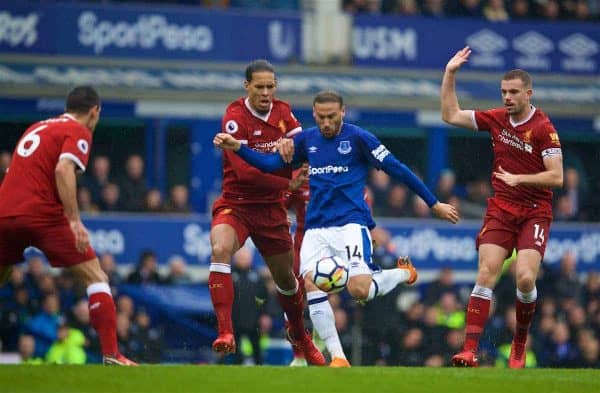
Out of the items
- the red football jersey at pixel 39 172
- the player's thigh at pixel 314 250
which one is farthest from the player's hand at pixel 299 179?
the red football jersey at pixel 39 172

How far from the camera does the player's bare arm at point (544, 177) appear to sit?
43.7 ft

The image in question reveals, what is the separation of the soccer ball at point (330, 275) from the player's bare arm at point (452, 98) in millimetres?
1815

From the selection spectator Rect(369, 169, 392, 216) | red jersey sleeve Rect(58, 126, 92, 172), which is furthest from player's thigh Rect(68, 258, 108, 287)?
spectator Rect(369, 169, 392, 216)

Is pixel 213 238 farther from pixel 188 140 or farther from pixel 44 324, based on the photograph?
pixel 188 140

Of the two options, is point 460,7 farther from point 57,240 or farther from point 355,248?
point 57,240

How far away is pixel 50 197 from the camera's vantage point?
12.5m

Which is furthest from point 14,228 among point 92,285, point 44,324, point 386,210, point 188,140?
point 188,140

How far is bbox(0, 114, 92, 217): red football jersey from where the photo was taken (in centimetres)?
1238

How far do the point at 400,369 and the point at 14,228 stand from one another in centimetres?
329

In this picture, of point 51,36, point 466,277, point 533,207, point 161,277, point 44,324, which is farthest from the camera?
point 51,36

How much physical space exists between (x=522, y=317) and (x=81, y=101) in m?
4.46

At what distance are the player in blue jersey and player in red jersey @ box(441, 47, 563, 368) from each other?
0.71m

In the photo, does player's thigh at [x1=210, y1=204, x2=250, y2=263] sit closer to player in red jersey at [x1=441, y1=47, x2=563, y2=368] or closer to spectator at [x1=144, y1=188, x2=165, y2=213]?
player in red jersey at [x1=441, y1=47, x2=563, y2=368]

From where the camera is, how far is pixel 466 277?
23922 mm
